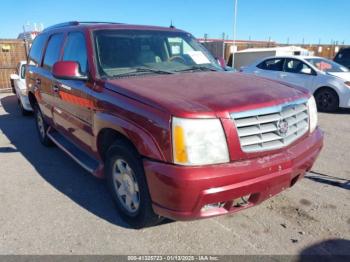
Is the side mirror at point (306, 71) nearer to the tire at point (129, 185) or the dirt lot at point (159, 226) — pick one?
the dirt lot at point (159, 226)

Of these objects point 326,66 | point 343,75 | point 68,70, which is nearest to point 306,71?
point 326,66

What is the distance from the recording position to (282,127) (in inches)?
108

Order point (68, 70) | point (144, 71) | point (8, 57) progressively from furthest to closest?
point (8, 57)
point (144, 71)
point (68, 70)

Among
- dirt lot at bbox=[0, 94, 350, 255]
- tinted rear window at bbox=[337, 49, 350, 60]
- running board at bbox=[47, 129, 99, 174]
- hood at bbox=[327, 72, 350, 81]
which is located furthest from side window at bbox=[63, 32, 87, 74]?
tinted rear window at bbox=[337, 49, 350, 60]

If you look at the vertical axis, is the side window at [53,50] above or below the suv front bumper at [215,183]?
above

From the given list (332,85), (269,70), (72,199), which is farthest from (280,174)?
(269,70)

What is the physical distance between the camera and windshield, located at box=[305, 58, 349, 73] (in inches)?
367

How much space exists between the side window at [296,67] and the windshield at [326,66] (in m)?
0.29

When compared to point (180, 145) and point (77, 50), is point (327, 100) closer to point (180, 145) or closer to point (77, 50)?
point (77, 50)

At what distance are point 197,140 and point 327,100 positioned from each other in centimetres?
753

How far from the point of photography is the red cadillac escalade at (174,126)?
2.46 metres

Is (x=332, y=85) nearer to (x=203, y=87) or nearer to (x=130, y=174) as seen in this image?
(x=203, y=87)

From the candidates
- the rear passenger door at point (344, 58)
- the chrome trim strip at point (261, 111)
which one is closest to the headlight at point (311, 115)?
the chrome trim strip at point (261, 111)

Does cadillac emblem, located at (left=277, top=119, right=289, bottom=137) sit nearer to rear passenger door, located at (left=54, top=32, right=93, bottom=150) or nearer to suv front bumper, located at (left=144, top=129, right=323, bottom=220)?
suv front bumper, located at (left=144, top=129, right=323, bottom=220)
